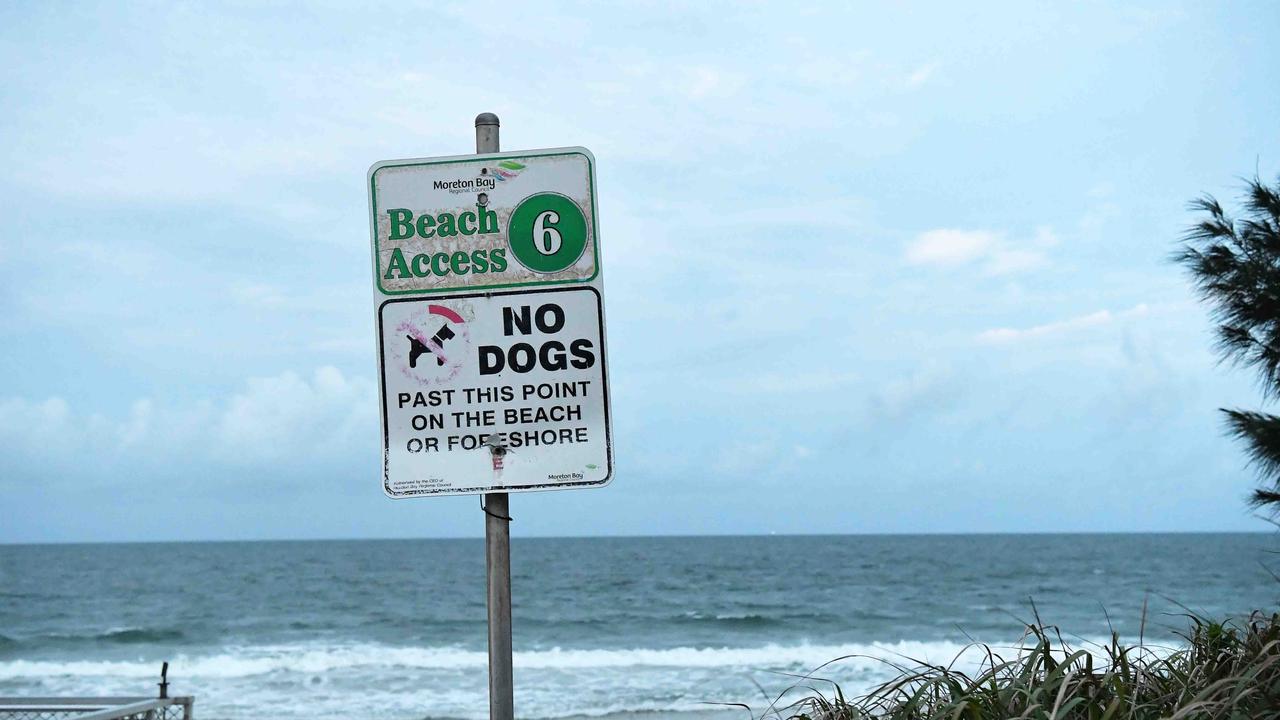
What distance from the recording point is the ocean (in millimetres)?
19625

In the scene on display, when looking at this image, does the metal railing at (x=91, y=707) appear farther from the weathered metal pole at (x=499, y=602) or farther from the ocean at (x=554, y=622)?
the weathered metal pole at (x=499, y=602)

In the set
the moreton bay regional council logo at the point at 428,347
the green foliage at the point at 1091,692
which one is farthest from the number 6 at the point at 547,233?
the green foliage at the point at 1091,692

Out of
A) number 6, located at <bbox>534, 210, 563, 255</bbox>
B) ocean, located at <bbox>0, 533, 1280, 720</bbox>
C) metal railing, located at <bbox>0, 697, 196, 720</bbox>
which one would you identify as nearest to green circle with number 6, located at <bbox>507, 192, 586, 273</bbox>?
number 6, located at <bbox>534, 210, 563, 255</bbox>

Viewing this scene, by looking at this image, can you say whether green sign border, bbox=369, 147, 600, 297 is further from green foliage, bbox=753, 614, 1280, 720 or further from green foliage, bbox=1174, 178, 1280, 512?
green foliage, bbox=1174, 178, 1280, 512

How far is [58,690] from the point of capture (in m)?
21.6

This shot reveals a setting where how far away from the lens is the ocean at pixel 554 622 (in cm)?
1962

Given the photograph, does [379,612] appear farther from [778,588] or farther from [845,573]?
[845,573]

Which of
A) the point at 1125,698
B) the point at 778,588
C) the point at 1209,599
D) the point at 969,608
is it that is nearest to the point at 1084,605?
the point at 969,608

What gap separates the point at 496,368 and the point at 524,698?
17.6m

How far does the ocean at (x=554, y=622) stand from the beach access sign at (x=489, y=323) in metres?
4.13

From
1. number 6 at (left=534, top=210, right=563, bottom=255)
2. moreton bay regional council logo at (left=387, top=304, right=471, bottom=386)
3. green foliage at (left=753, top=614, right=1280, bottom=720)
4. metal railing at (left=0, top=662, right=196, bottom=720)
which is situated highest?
number 6 at (left=534, top=210, right=563, bottom=255)

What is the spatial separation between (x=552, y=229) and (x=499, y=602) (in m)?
0.78

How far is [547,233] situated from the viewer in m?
2.27

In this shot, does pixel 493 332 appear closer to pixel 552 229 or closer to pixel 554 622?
pixel 552 229
